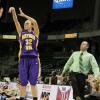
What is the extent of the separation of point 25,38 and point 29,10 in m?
19.8

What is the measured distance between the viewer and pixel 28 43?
24.4 ft

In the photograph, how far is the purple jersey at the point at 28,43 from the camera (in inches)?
293

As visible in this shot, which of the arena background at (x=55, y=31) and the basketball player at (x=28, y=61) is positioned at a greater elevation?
the arena background at (x=55, y=31)

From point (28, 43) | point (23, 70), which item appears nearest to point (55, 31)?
point (28, 43)

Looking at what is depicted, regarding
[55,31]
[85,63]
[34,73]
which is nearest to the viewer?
[34,73]

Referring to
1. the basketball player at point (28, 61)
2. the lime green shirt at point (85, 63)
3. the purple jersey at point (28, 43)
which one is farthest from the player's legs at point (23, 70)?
the lime green shirt at point (85, 63)

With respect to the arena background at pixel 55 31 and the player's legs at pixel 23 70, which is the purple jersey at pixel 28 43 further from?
the arena background at pixel 55 31

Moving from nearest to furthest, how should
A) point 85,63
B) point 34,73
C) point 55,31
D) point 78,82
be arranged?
point 34,73 → point 85,63 → point 78,82 → point 55,31

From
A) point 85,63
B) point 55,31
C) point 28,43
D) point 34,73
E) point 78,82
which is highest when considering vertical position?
point 55,31

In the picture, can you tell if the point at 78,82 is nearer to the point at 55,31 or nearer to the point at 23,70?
the point at 23,70

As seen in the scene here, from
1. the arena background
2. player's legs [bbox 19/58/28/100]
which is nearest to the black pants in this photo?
player's legs [bbox 19/58/28/100]

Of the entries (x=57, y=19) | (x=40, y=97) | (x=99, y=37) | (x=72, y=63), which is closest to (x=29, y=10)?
(x=57, y=19)

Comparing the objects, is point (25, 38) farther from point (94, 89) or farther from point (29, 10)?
point (29, 10)

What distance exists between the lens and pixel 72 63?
920 cm
